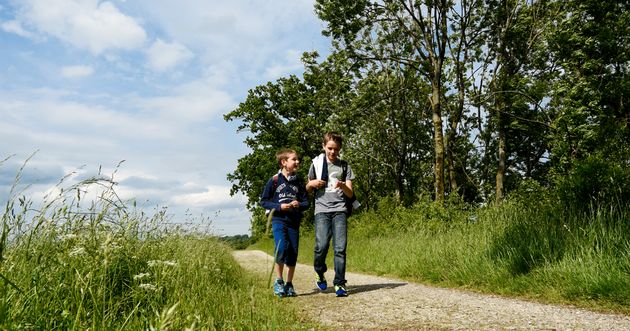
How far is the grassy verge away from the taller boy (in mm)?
2147

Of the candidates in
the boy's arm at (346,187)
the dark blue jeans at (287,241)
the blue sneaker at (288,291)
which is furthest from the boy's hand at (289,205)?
the blue sneaker at (288,291)

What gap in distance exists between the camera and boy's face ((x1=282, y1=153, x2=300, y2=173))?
649 cm

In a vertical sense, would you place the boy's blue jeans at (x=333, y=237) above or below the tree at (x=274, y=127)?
below

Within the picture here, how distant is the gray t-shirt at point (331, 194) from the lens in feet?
21.4

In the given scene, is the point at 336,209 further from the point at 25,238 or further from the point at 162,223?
the point at 25,238

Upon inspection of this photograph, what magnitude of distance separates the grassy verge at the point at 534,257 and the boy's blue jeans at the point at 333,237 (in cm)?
206

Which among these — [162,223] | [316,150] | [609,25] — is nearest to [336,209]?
[162,223]

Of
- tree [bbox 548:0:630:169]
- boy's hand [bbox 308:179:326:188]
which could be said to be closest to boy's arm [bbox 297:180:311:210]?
boy's hand [bbox 308:179:326:188]

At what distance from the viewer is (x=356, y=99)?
20.5 metres

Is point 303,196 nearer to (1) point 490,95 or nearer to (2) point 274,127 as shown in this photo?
(1) point 490,95

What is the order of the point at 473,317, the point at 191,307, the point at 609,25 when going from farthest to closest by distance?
the point at 609,25, the point at 473,317, the point at 191,307

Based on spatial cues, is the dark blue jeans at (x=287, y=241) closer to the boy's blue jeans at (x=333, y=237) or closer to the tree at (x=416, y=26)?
the boy's blue jeans at (x=333, y=237)

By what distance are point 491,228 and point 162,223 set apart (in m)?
5.42

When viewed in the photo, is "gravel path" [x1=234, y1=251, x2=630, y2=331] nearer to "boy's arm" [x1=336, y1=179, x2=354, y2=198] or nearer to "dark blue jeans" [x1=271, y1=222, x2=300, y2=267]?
"dark blue jeans" [x1=271, y1=222, x2=300, y2=267]
